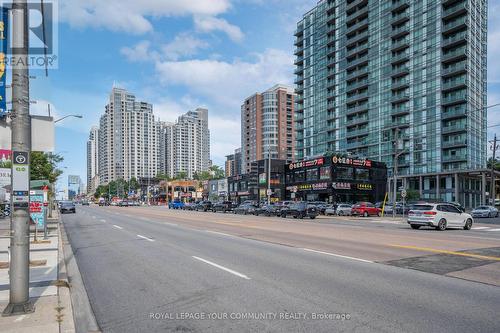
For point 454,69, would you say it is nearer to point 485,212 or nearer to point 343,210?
point 485,212

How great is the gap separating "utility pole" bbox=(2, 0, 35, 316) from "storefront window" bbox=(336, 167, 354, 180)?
6151 cm

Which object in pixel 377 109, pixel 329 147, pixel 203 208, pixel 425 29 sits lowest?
pixel 203 208

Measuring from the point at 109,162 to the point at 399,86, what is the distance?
12236 centimetres

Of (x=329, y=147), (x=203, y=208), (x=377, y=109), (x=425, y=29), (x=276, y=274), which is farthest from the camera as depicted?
(x=329, y=147)

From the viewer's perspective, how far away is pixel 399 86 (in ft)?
306

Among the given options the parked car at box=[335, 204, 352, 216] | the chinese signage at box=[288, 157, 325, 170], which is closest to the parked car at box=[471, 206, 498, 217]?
the parked car at box=[335, 204, 352, 216]

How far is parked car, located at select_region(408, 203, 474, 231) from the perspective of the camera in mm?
23625

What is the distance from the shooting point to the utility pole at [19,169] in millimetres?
6035

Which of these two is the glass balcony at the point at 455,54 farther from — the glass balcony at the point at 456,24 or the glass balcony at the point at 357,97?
the glass balcony at the point at 357,97

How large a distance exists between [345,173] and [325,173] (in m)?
3.50

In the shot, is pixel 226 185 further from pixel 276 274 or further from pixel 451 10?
pixel 276 274

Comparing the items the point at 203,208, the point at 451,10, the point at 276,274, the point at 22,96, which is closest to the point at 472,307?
the point at 276,274

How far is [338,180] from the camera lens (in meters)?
64.8

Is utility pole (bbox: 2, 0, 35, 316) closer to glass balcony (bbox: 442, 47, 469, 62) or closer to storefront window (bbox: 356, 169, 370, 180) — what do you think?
storefront window (bbox: 356, 169, 370, 180)
